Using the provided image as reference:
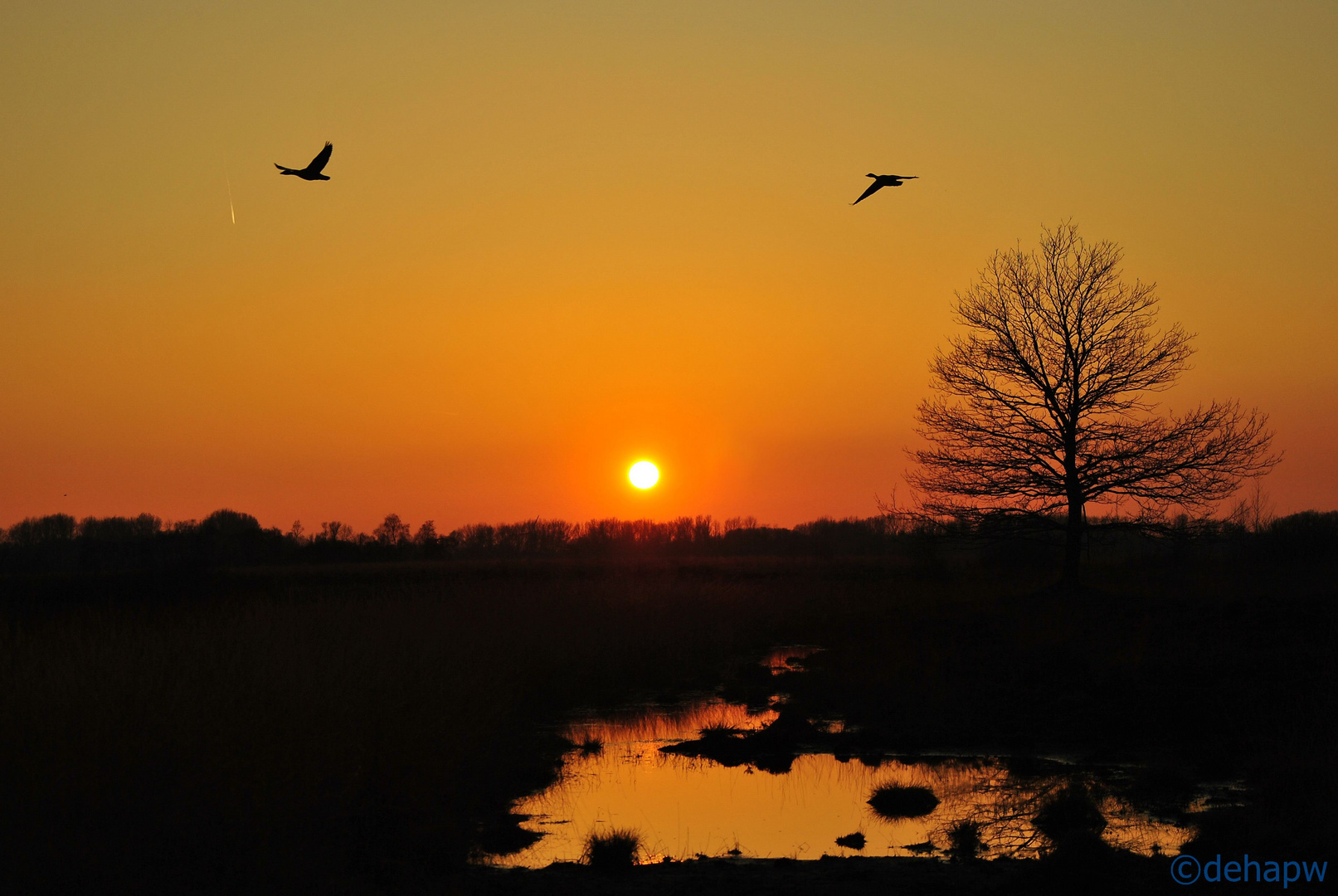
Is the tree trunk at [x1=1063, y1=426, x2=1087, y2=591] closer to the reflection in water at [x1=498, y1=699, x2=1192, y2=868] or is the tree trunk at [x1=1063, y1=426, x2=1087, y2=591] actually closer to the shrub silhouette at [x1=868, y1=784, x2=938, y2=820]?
the reflection in water at [x1=498, y1=699, x2=1192, y2=868]

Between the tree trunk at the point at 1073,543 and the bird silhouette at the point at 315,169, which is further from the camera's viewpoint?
the tree trunk at the point at 1073,543

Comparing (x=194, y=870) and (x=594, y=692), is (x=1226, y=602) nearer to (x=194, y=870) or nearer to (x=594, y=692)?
(x=594, y=692)

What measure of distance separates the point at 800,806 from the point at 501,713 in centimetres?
456

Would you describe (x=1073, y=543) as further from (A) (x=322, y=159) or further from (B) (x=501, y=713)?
(A) (x=322, y=159)

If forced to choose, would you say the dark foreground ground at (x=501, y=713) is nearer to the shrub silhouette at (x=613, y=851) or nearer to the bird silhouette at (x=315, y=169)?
the shrub silhouette at (x=613, y=851)

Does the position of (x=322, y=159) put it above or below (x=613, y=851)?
above

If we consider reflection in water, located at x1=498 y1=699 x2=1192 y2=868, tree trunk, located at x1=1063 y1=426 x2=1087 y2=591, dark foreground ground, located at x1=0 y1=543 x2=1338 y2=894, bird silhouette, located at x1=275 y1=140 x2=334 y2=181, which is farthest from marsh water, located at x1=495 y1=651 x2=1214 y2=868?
tree trunk, located at x1=1063 y1=426 x2=1087 y2=591

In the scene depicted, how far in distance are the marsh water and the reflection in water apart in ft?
0.07

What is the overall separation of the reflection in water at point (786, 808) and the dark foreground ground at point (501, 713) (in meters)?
0.53

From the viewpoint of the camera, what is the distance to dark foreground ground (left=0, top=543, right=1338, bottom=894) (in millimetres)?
8055

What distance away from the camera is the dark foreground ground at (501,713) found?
317 inches

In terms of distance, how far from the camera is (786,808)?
11141 millimetres

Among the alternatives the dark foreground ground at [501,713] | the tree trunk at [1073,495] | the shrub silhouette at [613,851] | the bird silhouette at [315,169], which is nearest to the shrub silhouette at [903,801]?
the dark foreground ground at [501,713]

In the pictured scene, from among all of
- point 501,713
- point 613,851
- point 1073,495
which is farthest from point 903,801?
point 1073,495
